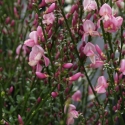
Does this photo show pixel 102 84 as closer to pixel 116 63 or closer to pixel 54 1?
pixel 116 63

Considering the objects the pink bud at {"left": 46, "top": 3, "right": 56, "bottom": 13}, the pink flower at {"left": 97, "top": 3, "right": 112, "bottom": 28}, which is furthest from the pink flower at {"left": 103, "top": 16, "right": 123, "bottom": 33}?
the pink bud at {"left": 46, "top": 3, "right": 56, "bottom": 13}

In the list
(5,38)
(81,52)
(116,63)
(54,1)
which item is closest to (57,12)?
(54,1)

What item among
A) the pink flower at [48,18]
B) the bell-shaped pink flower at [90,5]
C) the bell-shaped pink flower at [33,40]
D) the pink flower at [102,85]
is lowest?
the pink flower at [102,85]

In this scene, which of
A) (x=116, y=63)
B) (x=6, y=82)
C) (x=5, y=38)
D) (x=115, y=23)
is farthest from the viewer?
(x=5, y=38)

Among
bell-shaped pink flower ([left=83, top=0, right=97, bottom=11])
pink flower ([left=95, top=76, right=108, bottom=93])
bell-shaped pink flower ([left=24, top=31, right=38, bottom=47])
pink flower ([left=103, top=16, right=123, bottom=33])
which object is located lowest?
pink flower ([left=95, top=76, right=108, bottom=93])

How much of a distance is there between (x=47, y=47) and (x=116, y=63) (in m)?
0.28

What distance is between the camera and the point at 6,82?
6.18 ft

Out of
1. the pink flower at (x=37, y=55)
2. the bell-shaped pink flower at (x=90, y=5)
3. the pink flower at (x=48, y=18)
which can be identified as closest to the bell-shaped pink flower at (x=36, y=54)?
→ the pink flower at (x=37, y=55)

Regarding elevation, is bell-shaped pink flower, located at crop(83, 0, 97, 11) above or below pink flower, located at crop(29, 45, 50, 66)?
above

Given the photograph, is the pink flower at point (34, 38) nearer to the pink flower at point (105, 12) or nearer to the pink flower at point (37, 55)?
the pink flower at point (37, 55)

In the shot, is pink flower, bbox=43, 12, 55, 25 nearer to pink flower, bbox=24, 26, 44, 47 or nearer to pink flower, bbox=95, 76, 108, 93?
pink flower, bbox=24, 26, 44, 47

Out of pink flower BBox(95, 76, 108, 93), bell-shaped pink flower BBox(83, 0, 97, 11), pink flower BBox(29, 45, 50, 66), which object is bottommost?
pink flower BBox(95, 76, 108, 93)

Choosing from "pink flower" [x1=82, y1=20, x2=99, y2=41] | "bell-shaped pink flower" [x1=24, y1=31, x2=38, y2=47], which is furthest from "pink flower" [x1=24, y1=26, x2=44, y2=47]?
"pink flower" [x1=82, y1=20, x2=99, y2=41]

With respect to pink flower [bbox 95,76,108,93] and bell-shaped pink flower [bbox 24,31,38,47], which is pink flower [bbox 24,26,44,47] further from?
pink flower [bbox 95,76,108,93]
